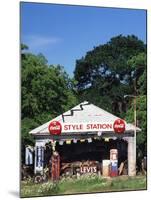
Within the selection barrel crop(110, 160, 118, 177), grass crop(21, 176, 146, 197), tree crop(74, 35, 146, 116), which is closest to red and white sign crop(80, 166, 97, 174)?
grass crop(21, 176, 146, 197)

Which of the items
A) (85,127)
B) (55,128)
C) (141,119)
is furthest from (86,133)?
(141,119)

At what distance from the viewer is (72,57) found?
8195 millimetres

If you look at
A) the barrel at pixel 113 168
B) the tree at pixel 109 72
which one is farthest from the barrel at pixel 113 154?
the tree at pixel 109 72

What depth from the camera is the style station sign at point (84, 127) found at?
8.15 m

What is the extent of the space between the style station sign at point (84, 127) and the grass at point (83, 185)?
55 cm

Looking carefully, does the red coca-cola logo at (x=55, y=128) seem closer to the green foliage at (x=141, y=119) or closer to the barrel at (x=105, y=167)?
the barrel at (x=105, y=167)

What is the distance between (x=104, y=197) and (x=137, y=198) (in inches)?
14.9

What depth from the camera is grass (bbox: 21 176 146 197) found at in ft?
26.5

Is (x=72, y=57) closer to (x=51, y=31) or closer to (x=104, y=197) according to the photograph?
(x=51, y=31)

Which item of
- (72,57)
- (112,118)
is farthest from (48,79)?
(112,118)

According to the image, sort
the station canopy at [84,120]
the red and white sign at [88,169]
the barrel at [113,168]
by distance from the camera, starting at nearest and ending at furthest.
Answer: the station canopy at [84,120] → the red and white sign at [88,169] → the barrel at [113,168]

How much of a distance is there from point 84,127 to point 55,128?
35cm

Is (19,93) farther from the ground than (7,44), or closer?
closer

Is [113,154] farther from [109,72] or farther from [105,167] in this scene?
[109,72]
